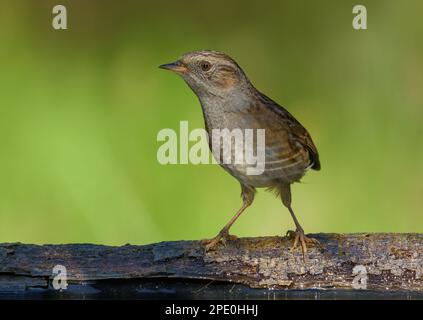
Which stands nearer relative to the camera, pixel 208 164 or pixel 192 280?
pixel 192 280

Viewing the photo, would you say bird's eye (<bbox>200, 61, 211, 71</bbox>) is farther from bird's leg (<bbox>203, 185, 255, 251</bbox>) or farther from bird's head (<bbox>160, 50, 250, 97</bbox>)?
bird's leg (<bbox>203, 185, 255, 251</bbox>)

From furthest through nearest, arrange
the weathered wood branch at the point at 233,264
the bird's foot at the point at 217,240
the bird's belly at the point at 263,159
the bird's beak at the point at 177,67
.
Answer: the bird's beak at the point at 177,67
the bird's belly at the point at 263,159
the bird's foot at the point at 217,240
the weathered wood branch at the point at 233,264

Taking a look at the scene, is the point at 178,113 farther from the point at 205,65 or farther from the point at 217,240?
the point at 217,240

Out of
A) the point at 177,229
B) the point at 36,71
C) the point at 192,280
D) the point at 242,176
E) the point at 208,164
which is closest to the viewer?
the point at 192,280

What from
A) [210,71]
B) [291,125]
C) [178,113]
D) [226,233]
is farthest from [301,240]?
[178,113]

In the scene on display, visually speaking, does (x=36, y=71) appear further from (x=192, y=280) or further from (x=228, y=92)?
(x=192, y=280)

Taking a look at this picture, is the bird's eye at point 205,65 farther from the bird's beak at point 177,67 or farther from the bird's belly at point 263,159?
the bird's belly at point 263,159

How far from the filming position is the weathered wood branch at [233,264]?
4.56 metres

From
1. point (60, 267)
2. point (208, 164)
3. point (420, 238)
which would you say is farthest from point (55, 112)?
point (420, 238)

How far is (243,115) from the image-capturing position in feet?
16.9

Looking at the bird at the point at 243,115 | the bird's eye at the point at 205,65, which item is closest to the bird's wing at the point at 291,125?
the bird at the point at 243,115

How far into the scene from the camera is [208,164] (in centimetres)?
652

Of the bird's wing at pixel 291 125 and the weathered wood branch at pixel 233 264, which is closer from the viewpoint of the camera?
the weathered wood branch at pixel 233 264

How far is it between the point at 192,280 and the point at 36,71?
2872 mm
